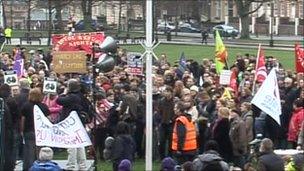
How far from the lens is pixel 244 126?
16.6 m

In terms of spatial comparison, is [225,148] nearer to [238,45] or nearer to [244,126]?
[244,126]

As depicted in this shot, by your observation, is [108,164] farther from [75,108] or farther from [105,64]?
[105,64]

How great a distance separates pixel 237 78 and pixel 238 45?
1503 inches

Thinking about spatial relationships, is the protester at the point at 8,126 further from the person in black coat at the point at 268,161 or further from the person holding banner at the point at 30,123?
the person in black coat at the point at 268,161

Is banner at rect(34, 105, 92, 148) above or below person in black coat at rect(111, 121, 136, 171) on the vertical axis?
above

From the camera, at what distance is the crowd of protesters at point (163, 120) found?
54.1 ft

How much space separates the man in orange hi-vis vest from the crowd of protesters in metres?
0.02

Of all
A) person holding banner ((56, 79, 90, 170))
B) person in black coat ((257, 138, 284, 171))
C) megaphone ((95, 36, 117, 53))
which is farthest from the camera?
megaphone ((95, 36, 117, 53))

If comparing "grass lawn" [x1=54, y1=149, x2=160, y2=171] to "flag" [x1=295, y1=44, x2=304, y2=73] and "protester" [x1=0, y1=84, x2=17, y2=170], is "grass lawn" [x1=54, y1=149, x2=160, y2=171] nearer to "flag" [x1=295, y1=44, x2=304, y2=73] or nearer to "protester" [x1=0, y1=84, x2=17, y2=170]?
"protester" [x1=0, y1=84, x2=17, y2=170]

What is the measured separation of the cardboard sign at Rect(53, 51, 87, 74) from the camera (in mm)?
19266

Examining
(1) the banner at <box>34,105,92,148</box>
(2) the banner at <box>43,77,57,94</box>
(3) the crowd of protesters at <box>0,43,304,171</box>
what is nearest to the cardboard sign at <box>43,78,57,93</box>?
(2) the banner at <box>43,77,57,94</box>

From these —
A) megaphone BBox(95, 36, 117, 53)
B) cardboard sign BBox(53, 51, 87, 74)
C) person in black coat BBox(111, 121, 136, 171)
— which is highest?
megaphone BBox(95, 36, 117, 53)

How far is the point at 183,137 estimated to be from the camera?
16.5 metres

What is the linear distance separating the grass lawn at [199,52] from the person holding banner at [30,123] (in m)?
28.5
